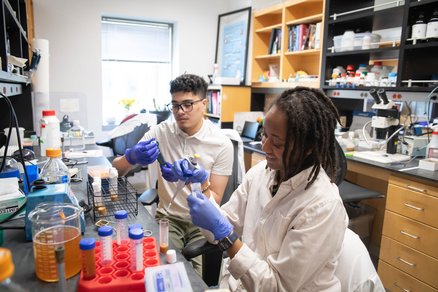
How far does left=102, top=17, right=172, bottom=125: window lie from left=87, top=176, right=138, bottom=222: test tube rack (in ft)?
9.49

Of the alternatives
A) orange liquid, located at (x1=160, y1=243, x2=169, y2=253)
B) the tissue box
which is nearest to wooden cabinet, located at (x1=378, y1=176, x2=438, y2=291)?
the tissue box

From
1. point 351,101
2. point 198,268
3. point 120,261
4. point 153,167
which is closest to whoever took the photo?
point 120,261

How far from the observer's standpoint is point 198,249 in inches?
47.7

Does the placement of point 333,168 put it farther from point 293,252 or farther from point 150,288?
point 150,288

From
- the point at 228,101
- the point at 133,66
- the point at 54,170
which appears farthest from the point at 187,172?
the point at 133,66

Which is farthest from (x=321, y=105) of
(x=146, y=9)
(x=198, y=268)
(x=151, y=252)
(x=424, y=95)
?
(x=146, y=9)

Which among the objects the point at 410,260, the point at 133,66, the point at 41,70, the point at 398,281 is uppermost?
the point at 133,66

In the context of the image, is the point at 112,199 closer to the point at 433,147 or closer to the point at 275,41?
the point at 433,147

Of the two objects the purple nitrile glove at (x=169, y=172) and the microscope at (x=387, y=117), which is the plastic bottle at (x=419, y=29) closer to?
the microscope at (x=387, y=117)

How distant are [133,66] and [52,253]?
3.74 m

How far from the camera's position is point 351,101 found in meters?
3.11

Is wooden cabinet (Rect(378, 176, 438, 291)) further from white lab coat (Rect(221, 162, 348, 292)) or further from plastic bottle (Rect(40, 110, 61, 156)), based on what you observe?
plastic bottle (Rect(40, 110, 61, 156))

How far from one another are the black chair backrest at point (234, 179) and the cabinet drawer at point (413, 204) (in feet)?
3.31

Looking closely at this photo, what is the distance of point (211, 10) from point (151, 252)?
3966 millimetres
